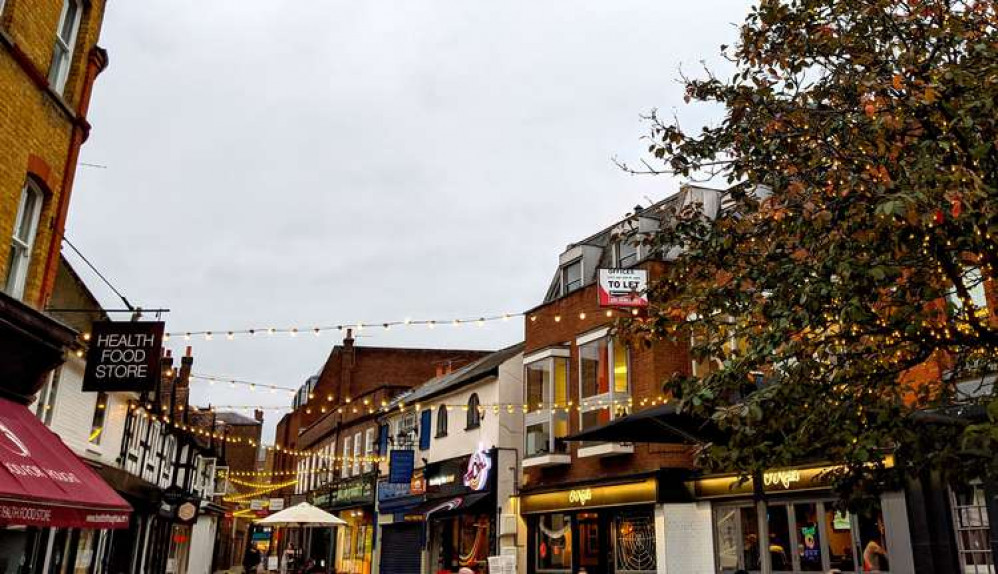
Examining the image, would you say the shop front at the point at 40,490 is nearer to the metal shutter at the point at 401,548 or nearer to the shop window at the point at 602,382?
the shop window at the point at 602,382

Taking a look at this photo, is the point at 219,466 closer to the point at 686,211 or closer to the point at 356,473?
the point at 356,473

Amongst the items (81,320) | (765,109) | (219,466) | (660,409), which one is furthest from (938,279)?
(219,466)

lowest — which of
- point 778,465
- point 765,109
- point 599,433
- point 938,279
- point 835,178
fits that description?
point 778,465

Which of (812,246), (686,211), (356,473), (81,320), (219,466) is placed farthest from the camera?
(219,466)

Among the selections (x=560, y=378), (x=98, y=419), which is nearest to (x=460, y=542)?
(x=560, y=378)

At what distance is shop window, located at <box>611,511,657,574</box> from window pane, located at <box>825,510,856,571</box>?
14.5 ft

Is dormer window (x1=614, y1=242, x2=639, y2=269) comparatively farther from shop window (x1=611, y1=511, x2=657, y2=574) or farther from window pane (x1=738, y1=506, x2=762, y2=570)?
window pane (x1=738, y1=506, x2=762, y2=570)

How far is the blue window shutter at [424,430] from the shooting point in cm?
2967

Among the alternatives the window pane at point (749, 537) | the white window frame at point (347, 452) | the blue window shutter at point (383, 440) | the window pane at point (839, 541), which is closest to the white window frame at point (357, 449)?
the white window frame at point (347, 452)

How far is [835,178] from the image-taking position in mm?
7523

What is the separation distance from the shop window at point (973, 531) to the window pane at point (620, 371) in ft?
28.0

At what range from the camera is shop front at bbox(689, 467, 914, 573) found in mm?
12875

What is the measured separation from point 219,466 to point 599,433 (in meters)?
40.6

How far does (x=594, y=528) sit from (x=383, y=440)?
1619 centimetres
